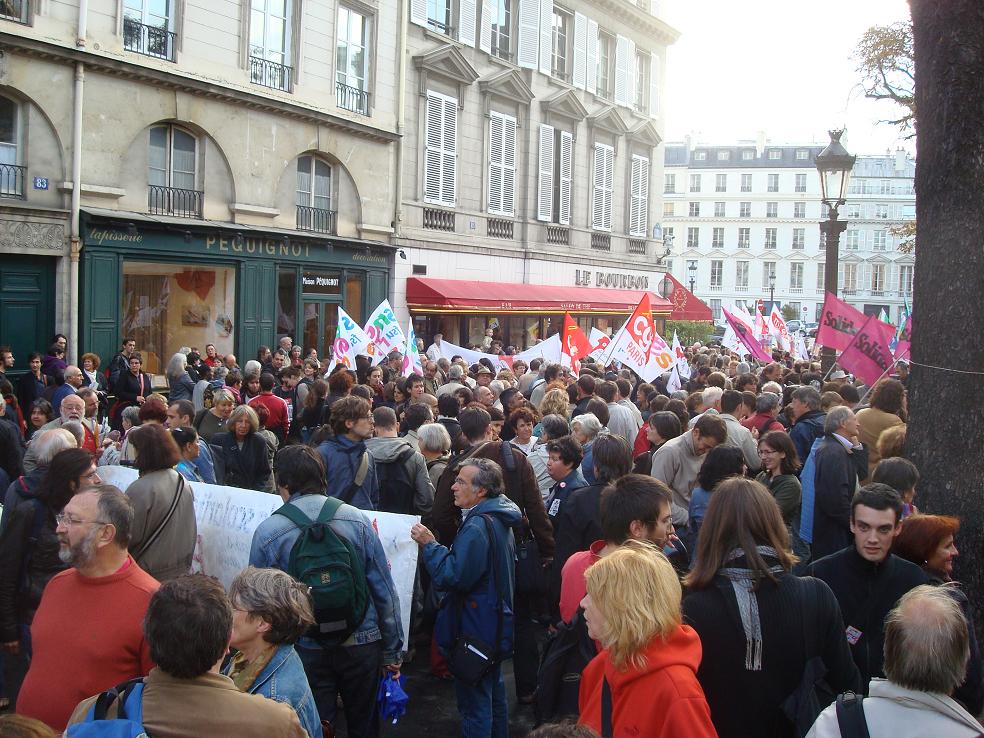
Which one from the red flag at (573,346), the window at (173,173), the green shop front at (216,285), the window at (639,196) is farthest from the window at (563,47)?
the red flag at (573,346)

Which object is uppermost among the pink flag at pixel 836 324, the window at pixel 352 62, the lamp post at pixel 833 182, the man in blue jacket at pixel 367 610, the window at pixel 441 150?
the window at pixel 352 62

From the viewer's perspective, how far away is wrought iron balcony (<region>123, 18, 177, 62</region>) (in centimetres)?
1655

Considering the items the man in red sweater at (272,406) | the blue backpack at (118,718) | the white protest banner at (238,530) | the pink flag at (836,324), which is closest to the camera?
the blue backpack at (118,718)

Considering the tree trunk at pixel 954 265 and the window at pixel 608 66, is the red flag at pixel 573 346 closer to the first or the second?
the tree trunk at pixel 954 265

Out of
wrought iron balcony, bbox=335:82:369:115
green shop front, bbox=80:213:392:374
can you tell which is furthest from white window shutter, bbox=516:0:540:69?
green shop front, bbox=80:213:392:374

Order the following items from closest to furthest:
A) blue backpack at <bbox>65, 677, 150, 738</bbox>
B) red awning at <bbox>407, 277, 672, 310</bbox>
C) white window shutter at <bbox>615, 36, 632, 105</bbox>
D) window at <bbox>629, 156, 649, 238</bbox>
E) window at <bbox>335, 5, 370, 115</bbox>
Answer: blue backpack at <bbox>65, 677, 150, 738</bbox> → window at <bbox>335, 5, 370, 115</bbox> → red awning at <bbox>407, 277, 672, 310</bbox> → white window shutter at <bbox>615, 36, 632, 105</bbox> → window at <bbox>629, 156, 649, 238</bbox>

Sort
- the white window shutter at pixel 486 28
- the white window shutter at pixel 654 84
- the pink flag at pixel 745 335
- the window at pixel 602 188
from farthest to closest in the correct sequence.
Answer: the white window shutter at pixel 654 84 → the window at pixel 602 188 → the white window shutter at pixel 486 28 → the pink flag at pixel 745 335

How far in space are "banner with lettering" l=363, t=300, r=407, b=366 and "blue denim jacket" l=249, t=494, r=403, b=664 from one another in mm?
9550

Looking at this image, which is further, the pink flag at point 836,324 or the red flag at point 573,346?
the red flag at point 573,346

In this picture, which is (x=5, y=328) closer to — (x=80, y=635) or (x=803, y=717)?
(x=80, y=635)

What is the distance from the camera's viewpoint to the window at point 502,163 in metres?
25.5

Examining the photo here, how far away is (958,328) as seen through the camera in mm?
5410

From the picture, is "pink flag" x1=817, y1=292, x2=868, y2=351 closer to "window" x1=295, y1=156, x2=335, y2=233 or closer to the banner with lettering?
the banner with lettering

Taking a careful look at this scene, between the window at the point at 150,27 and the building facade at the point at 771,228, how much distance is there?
71.5 meters
